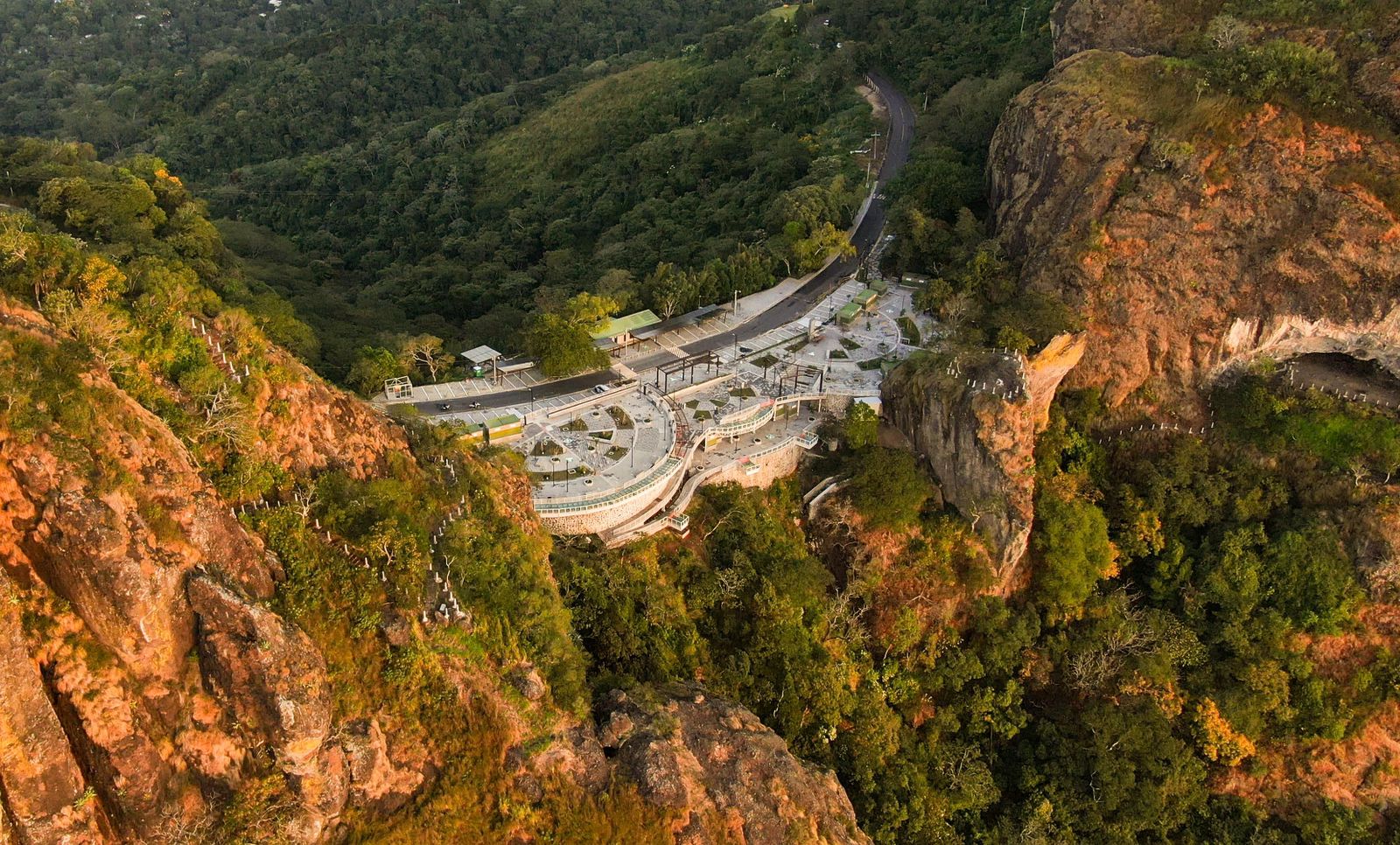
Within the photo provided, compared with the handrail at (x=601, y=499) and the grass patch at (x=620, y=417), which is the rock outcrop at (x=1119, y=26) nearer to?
the grass patch at (x=620, y=417)

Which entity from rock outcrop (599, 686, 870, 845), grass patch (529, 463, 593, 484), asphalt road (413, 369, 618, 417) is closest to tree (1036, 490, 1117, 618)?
rock outcrop (599, 686, 870, 845)

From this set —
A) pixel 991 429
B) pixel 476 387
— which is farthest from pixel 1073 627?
pixel 476 387

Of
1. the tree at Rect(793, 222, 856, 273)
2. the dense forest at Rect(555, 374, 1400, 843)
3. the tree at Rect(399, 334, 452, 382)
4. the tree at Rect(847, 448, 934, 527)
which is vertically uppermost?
the tree at Rect(399, 334, 452, 382)

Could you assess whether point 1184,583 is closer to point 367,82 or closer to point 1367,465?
point 1367,465

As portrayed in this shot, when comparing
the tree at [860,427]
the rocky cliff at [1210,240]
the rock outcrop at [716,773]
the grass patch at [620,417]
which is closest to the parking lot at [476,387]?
the grass patch at [620,417]

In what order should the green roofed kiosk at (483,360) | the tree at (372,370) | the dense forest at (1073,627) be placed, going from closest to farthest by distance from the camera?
the dense forest at (1073,627)
the tree at (372,370)
the green roofed kiosk at (483,360)

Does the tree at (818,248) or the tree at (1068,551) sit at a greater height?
the tree at (818,248)

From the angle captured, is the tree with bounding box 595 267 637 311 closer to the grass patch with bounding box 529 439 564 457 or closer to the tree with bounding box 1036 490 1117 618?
the grass patch with bounding box 529 439 564 457

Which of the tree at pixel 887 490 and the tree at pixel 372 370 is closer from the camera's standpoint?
the tree at pixel 887 490
